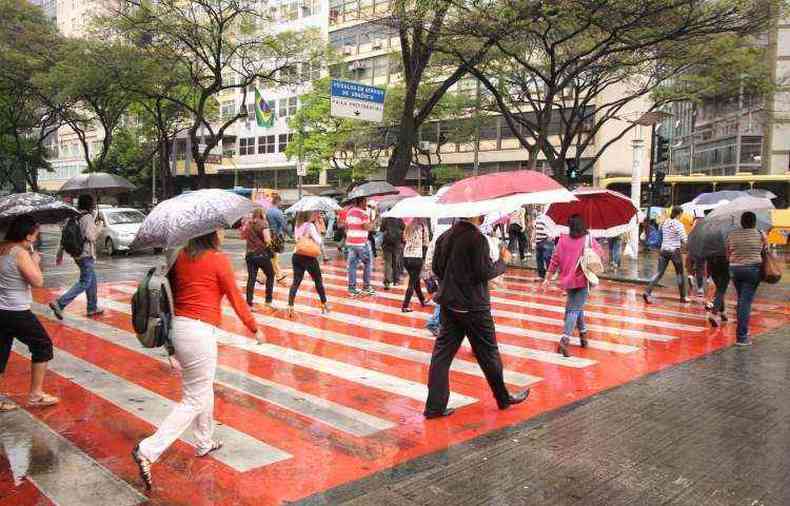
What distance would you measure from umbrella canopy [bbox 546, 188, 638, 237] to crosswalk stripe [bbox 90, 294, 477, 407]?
3.23 m

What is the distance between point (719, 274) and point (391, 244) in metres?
6.30

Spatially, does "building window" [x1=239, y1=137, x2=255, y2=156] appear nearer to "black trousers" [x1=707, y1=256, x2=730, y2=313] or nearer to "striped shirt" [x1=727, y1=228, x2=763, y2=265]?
"black trousers" [x1=707, y1=256, x2=730, y2=313]

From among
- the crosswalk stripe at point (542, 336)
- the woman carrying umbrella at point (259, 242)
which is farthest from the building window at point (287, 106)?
the woman carrying umbrella at point (259, 242)

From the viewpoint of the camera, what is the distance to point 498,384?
5.62 metres

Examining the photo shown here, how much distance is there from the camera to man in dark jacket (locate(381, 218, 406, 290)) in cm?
1334

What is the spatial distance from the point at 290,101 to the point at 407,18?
4122 cm

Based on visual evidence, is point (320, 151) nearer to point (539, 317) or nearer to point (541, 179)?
point (539, 317)

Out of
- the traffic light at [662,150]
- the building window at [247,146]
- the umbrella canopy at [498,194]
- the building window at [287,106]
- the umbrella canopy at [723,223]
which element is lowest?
the umbrella canopy at [723,223]

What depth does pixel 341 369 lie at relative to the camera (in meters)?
7.12

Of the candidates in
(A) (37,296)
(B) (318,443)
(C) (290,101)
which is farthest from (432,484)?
(C) (290,101)

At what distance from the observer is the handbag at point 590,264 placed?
24.7 ft

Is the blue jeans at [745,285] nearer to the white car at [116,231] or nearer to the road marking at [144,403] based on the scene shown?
the road marking at [144,403]

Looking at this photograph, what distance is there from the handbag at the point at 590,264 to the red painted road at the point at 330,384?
968 millimetres

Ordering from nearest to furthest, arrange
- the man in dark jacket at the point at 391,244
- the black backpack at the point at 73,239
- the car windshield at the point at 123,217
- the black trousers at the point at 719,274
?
1. the black trousers at the point at 719,274
2. the black backpack at the point at 73,239
3. the man in dark jacket at the point at 391,244
4. the car windshield at the point at 123,217
